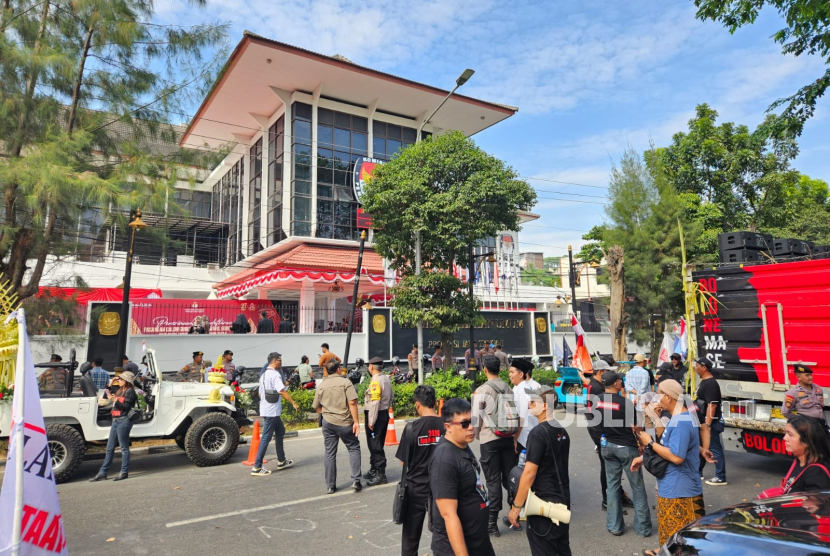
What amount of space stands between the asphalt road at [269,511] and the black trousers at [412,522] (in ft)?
3.63

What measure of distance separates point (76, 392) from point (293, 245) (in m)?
15.7

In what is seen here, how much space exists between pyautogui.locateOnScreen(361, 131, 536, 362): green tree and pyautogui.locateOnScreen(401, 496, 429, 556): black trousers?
31.0 ft

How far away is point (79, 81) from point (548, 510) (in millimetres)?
11867

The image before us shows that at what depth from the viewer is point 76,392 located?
330 inches

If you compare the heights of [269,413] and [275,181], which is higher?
[275,181]

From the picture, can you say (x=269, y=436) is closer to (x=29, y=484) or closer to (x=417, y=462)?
(x=417, y=462)

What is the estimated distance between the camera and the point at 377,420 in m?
7.18

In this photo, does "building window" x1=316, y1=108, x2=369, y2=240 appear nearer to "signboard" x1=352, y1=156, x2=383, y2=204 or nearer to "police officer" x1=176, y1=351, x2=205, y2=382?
"signboard" x1=352, y1=156, x2=383, y2=204

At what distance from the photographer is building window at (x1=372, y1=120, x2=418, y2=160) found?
26.4m

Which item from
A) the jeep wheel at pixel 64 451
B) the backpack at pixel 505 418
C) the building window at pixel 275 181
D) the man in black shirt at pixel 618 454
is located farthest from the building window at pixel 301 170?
the man in black shirt at pixel 618 454

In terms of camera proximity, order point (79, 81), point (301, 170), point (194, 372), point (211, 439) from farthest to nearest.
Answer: point (301, 170), point (194, 372), point (79, 81), point (211, 439)

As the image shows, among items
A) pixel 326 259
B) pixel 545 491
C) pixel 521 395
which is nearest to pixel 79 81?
pixel 521 395

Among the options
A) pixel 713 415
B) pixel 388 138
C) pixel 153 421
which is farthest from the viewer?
pixel 388 138

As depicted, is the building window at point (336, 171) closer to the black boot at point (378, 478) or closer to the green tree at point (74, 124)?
the green tree at point (74, 124)
